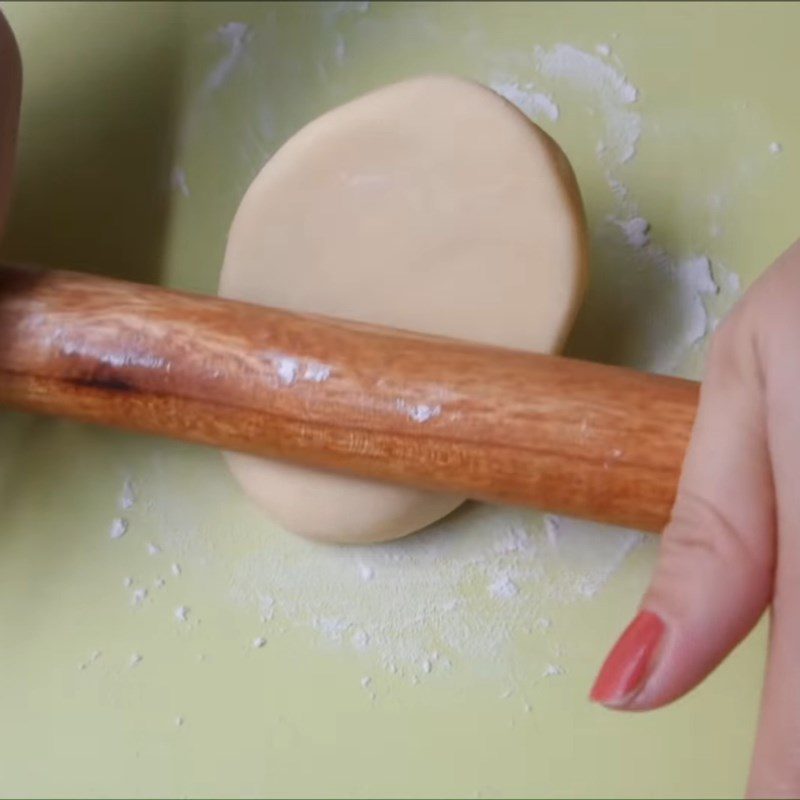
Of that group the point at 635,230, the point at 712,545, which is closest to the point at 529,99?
the point at 635,230

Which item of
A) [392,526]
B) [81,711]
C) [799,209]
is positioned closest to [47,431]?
[81,711]

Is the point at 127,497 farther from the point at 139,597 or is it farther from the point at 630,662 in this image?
the point at 630,662

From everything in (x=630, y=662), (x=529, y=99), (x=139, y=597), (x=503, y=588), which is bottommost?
(x=139, y=597)

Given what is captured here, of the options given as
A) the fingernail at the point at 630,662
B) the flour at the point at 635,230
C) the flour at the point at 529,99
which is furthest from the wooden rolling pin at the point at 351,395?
the flour at the point at 529,99

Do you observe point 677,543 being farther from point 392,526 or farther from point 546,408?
point 392,526

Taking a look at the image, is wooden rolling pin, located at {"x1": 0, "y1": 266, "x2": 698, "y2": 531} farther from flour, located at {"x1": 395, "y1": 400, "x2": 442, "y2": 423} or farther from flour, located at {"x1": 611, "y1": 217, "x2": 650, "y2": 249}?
flour, located at {"x1": 611, "y1": 217, "x2": 650, "y2": 249}

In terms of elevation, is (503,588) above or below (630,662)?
below

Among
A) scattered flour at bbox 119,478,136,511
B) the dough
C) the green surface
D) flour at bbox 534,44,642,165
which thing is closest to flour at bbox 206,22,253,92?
the green surface
